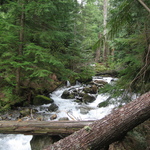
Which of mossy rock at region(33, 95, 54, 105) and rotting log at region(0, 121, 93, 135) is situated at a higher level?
rotting log at region(0, 121, 93, 135)

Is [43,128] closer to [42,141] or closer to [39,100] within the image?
[42,141]

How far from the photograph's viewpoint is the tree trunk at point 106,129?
235cm

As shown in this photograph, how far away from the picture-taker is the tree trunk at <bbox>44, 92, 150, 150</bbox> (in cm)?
235

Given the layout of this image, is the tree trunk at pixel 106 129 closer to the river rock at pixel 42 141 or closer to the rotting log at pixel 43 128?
the rotting log at pixel 43 128

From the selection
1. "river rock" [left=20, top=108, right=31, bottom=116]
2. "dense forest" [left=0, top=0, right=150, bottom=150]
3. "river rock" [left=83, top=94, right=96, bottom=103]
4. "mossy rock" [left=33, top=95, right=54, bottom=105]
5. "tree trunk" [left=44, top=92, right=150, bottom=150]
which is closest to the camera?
"tree trunk" [left=44, top=92, right=150, bottom=150]

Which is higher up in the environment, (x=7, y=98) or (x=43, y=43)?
(x=43, y=43)

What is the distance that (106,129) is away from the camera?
98.4 inches

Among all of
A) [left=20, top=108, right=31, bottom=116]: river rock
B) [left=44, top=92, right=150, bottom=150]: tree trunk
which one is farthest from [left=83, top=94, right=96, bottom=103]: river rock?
[left=44, top=92, right=150, bottom=150]: tree trunk

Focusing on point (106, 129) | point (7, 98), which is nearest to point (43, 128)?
point (106, 129)

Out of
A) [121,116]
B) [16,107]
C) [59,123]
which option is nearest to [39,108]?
[16,107]

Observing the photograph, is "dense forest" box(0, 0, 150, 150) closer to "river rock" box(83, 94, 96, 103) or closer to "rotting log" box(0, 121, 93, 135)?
"rotting log" box(0, 121, 93, 135)

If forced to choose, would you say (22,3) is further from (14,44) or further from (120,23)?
(120,23)

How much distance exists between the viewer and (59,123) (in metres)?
3.90

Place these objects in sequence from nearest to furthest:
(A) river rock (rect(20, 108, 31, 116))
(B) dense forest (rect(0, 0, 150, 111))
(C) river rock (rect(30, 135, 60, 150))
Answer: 1. (C) river rock (rect(30, 135, 60, 150))
2. (B) dense forest (rect(0, 0, 150, 111))
3. (A) river rock (rect(20, 108, 31, 116))
